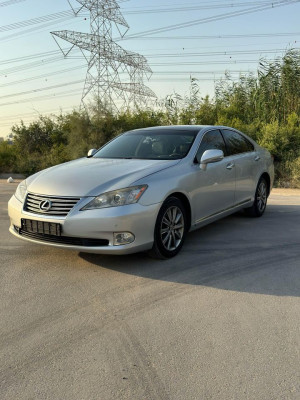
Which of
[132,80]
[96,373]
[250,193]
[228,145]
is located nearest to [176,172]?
[228,145]

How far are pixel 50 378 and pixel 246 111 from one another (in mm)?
14451

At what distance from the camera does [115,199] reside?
405cm

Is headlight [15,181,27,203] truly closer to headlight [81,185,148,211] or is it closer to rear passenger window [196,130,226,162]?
headlight [81,185,148,211]

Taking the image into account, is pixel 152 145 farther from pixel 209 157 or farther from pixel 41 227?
pixel 41 227

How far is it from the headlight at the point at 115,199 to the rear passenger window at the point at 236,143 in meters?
2.32

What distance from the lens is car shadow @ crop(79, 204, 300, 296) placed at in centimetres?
388

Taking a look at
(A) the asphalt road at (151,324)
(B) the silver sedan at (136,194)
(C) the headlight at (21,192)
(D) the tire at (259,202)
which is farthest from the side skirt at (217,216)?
(C) the headlight at (21,192)

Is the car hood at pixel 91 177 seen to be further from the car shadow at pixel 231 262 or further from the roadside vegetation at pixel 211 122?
the roadside vegetation at pixel 211 122

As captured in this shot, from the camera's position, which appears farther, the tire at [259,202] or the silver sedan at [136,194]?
the tire at [259,202]

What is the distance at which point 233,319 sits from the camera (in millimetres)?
3146

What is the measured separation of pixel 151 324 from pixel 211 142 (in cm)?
314

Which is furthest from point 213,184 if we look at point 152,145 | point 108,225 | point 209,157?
point 108,225

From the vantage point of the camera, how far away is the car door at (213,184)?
4963 mm

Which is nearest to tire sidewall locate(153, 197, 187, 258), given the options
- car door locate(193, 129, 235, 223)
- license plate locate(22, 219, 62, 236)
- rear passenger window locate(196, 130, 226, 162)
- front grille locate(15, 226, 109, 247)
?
car door locate(193, 129, 235, 223)
